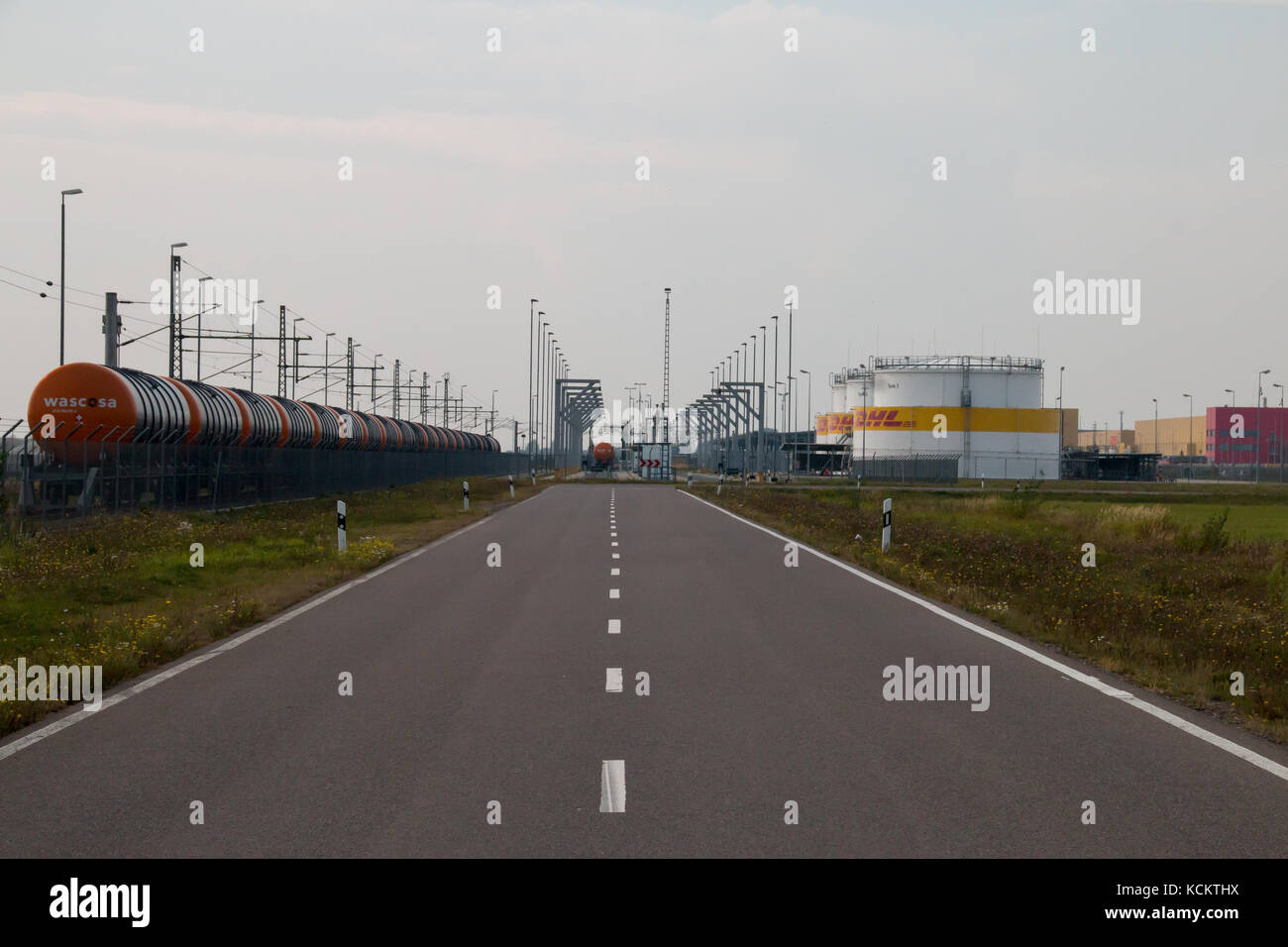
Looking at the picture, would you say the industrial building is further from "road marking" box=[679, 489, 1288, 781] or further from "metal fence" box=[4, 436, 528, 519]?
"road marking" box=[679, 489, 1288, 781]

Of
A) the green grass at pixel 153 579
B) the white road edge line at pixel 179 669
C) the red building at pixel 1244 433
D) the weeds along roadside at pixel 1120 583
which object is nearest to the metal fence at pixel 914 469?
the weeds along roadside at pixel 1120 583

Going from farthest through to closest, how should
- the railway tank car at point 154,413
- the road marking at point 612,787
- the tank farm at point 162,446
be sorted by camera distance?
the railway tank car at point 154,413
the tank farm at point 162,446
the road marking at point 612,787

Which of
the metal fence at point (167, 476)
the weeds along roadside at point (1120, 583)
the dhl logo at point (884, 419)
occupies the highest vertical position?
the dhl logo at point (884, 419)

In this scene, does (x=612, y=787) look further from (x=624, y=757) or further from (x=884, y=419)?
(x=884, y=419)

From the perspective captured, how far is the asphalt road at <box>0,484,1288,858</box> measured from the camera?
6285 millimetres

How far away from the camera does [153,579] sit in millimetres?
18625

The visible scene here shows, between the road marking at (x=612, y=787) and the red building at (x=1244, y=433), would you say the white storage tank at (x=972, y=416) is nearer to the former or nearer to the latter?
the red building at (x=1244, y=433)

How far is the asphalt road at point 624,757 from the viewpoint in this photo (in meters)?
6.29

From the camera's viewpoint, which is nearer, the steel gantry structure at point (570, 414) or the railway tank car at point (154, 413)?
the railway tank car at point (154, 413)

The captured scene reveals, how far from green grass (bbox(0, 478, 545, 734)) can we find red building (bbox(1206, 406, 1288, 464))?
502 feet

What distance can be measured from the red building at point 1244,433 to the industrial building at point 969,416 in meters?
72.2

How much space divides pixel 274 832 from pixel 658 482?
3317 inches

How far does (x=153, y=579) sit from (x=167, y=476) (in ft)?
52.8
